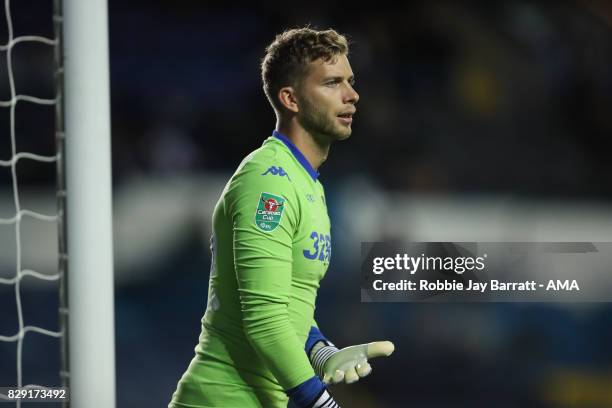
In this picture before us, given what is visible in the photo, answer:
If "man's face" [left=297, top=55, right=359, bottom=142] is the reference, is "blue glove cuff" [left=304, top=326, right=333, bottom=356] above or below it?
Answer: below

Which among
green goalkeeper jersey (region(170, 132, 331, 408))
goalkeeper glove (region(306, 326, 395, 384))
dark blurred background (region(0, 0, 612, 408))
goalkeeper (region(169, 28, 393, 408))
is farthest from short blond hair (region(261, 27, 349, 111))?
dark blurred background (region(0, 0, 612, 408))

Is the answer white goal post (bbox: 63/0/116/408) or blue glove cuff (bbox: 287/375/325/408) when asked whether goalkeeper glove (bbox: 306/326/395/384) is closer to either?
blue glove cuff (bbox: 287/375/325/408)

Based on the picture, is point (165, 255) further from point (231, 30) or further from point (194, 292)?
point (231, 30)

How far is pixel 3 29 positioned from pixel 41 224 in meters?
1.03

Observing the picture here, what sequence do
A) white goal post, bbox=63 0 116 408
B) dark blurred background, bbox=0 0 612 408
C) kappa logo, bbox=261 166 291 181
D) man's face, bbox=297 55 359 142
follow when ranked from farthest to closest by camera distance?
dark blurred background, bbox=0 0 612 408
man's face, bbox=297 55 359 142
kappa logo, bbox=261 166 291 181
white goal post, bbox=63 0 116 408

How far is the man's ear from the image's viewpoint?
1.75 metres

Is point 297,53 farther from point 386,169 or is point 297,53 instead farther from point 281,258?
point 386,169

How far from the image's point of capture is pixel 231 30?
4.47m

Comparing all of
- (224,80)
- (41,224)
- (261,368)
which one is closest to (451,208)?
(224,80)

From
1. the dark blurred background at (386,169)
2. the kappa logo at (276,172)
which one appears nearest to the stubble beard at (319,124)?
the kappa logo at (276,172)

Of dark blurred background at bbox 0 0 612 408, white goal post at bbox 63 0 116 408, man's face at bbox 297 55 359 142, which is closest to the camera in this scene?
white goal post at bbox 63 0 116 408

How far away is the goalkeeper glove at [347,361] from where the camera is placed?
5.61 feet

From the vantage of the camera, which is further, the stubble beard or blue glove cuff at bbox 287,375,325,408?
the stubble beard

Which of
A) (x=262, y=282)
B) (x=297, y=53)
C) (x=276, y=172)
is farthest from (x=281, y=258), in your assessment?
(x=297, y=53)
